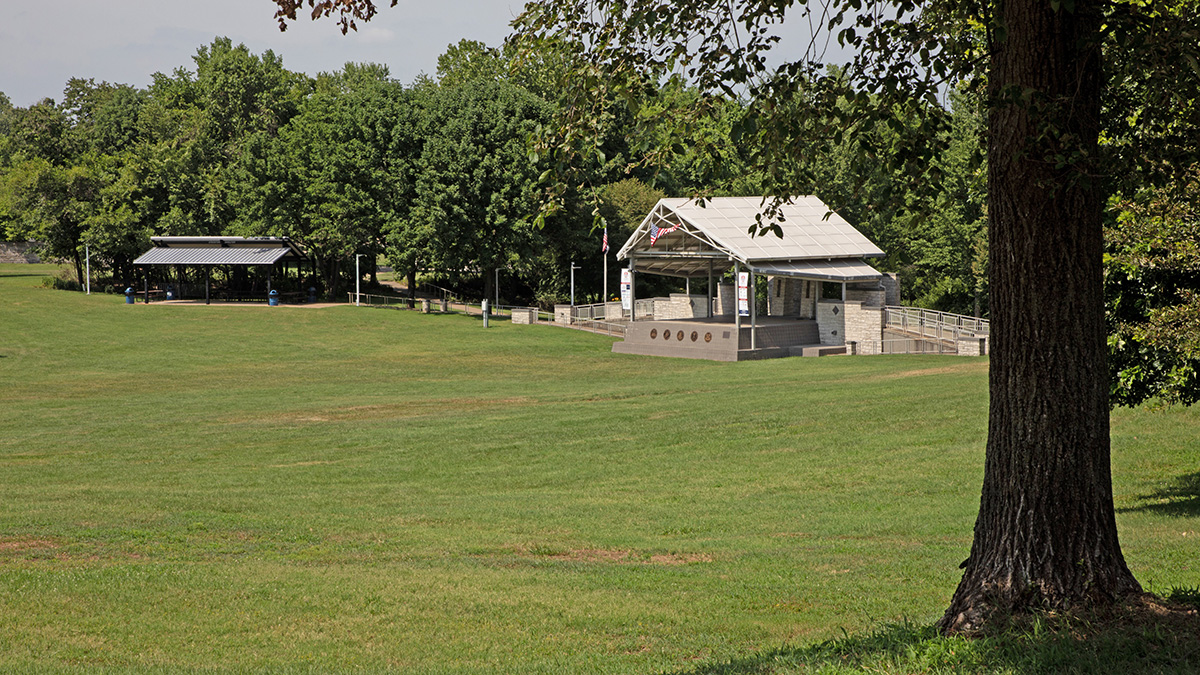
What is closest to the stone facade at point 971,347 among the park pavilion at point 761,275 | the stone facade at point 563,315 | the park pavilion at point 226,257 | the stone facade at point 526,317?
the park pavilion at point 761,275

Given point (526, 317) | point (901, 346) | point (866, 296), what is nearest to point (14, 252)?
point (526, 317)

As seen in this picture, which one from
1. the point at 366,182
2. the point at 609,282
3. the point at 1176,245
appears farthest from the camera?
the point at 609,282

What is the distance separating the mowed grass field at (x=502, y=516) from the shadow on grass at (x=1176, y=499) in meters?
0.06

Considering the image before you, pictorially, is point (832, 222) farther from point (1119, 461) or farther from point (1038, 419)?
point (1038, 419)

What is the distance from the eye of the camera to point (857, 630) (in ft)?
25.2

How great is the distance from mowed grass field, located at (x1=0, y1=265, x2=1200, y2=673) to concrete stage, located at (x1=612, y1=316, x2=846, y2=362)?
8.78 m

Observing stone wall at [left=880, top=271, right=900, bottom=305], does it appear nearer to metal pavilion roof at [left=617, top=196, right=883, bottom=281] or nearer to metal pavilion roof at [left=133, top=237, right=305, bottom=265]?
metal pavilion roof at [left=617, top=196, right=883, bottom=281]

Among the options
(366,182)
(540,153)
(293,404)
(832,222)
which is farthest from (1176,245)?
(366,182)

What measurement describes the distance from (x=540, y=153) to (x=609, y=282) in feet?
208

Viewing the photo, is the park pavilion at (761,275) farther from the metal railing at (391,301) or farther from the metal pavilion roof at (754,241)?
the metal railing at (391,301)

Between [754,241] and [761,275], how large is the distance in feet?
10.3

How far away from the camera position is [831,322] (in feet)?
147

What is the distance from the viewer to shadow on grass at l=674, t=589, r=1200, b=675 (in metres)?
5.57

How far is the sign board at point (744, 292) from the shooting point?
4147 centimetres
